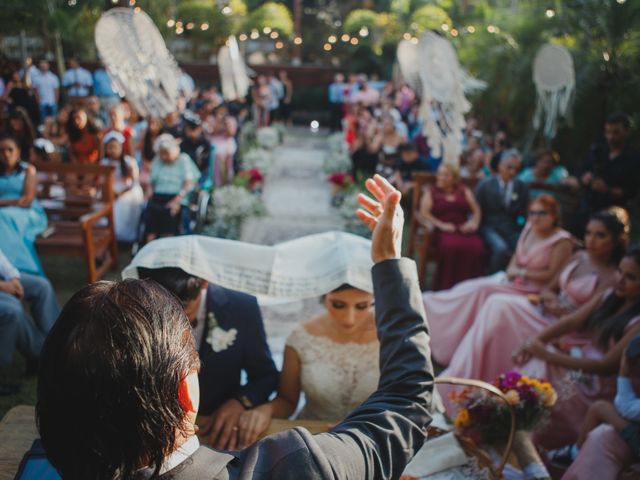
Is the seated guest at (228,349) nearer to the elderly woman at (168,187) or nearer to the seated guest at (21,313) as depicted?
the seated guest at (21,313)

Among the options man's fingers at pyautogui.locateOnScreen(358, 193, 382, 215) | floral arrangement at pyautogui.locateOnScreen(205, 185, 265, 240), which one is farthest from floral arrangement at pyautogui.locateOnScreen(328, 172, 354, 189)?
man's fingers at pyautogui.locateOnScreen(358, 193, 382, 215)

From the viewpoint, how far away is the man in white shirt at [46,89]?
1077 centimetres

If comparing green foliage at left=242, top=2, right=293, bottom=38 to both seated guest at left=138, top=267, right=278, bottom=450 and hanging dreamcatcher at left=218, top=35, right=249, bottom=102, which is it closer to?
hanging dreamcatcher at left=218, top=35, right=249, bottom=102

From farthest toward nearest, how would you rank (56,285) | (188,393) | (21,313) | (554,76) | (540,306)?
(554,76) → (56,285) → (540,306) → (21,313) → (188,393)

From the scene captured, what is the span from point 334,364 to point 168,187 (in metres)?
3.85

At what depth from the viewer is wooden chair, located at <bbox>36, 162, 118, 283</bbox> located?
4961mm

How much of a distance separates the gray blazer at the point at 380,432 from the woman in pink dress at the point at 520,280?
3347mm

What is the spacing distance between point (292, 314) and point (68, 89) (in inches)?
370

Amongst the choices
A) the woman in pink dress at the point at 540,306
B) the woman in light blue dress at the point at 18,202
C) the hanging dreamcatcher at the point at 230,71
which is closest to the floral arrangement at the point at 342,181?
the hanging dreamcatcher at the point at 230,71

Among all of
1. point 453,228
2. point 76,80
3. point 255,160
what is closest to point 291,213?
point 255,160

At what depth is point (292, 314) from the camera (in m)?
5.00

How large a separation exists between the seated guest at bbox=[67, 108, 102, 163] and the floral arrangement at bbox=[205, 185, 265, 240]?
4.91 feet

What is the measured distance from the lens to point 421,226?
5918mm

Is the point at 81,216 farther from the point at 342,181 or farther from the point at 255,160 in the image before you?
the point at 255,160
